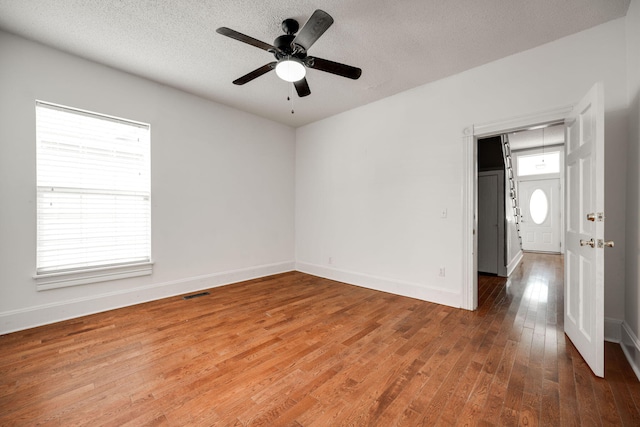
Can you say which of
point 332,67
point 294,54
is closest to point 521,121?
point 332,67

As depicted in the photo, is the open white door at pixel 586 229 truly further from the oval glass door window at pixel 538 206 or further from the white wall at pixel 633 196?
the oval glass door window at pixel 538 206

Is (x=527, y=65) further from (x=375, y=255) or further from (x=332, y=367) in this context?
(x=332, y=367)

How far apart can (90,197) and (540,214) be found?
33.7ft

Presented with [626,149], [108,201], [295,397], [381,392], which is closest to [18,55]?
[108,201]

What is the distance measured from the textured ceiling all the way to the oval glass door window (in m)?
6.64

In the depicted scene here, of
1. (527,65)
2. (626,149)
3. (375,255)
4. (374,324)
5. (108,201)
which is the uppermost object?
(527,65)

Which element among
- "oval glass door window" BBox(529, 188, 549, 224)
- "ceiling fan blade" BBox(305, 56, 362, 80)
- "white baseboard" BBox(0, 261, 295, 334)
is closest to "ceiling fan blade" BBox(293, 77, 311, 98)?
"ceiling fan blade" BBox(305, 56, 362, 80)

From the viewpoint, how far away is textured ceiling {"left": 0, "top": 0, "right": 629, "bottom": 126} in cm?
224

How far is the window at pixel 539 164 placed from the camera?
7.40 m

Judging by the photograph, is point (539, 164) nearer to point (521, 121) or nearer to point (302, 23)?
point (521, 121)

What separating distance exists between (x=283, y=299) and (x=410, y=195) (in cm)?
228

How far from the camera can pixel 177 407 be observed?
5.26 feet

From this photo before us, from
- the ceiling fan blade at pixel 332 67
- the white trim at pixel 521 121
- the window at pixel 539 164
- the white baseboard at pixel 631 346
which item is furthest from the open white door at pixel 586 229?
the window at pixel 539 164

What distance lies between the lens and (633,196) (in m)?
2.17
